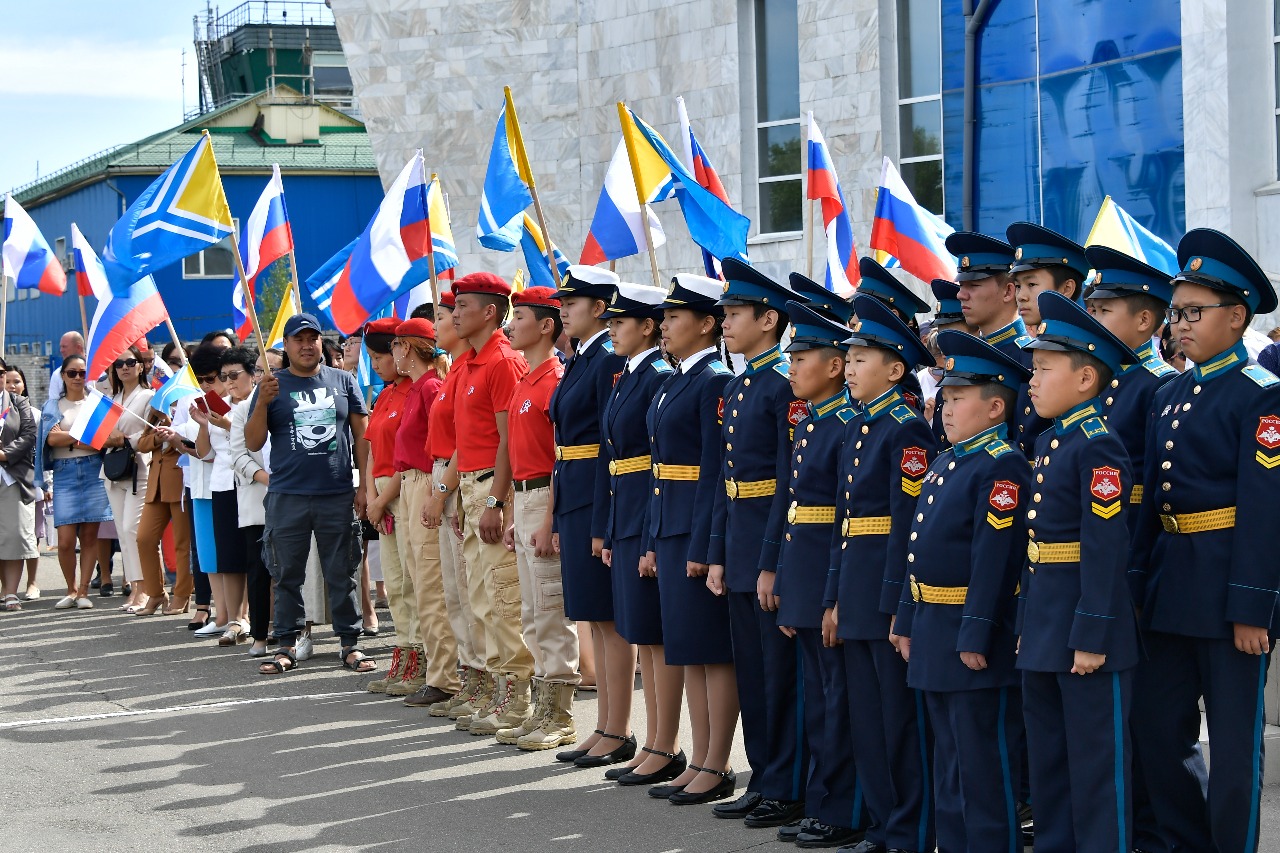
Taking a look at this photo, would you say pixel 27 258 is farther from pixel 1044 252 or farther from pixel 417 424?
pixel 1044 252

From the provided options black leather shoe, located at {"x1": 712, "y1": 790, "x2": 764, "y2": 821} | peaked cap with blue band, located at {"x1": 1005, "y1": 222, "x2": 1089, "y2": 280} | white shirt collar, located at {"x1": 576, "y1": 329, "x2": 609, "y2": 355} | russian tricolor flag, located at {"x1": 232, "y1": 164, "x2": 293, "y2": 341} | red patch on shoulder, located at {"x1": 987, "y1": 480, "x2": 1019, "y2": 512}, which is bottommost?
black leather shoe, located at {"x1": 712, "y1": 790, "x2": 764, "y2": 821}

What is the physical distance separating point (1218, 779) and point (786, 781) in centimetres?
184

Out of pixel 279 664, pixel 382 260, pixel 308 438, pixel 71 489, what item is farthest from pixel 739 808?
pixel 71 489

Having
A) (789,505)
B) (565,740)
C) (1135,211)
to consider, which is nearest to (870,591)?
(789,505)

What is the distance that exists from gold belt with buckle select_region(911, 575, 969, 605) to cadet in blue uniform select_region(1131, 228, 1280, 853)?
0.60m

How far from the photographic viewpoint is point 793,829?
620 centimetres

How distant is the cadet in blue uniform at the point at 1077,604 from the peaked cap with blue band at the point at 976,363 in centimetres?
17

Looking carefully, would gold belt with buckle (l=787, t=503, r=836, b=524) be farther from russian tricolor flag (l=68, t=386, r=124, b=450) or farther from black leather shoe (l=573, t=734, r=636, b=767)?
russian tricolor flag (l=68, t=386, r=124, b=450)

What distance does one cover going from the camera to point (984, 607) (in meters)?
5.20

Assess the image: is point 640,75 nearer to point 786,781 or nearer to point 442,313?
point 442,313

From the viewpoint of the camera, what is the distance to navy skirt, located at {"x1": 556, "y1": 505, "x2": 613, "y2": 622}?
25.1 feet

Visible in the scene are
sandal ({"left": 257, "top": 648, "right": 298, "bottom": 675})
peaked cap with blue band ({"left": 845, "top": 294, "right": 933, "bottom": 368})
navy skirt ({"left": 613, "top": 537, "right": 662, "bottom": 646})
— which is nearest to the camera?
peaked cap with blue band ({"left": 845, "top": 294, "right": 933, "bottom": 368})

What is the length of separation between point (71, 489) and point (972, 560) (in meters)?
11.2

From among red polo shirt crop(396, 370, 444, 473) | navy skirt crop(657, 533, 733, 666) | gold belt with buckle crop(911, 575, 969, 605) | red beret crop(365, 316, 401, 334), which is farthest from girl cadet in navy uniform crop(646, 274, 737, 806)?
red beret crop(365, 316, 401, 334)
